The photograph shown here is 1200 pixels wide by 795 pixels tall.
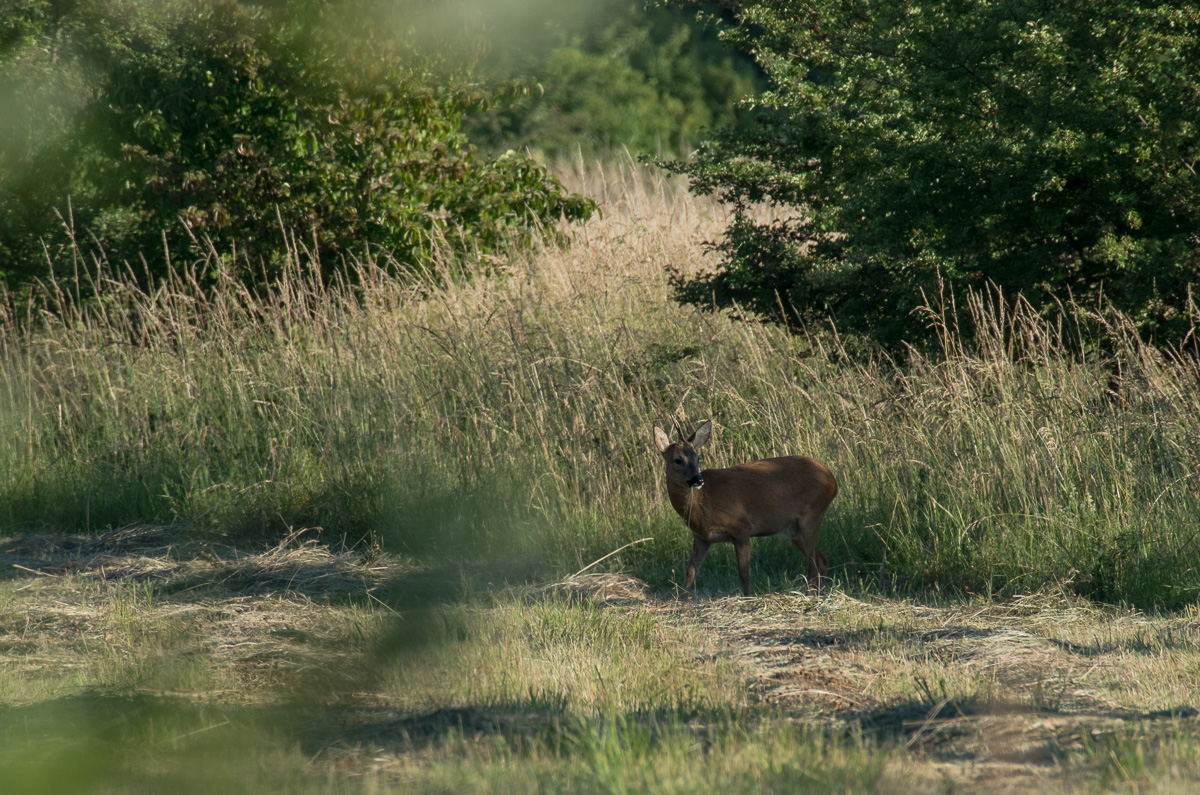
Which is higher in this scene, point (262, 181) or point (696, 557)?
point (262, 181)

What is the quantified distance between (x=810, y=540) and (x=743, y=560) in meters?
0.43

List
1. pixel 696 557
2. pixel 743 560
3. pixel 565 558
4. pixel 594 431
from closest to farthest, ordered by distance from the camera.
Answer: pixel 743 560 < pixel 696 557 < pixel 565 558 < pixel 594 431

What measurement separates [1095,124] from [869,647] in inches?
173

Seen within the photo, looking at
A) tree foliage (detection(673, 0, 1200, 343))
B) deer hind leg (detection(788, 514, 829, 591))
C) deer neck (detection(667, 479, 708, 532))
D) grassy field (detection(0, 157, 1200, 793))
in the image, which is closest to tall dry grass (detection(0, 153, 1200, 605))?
grassy field (detection(0, 157, 1200, 793))

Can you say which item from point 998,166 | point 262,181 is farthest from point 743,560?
point 262,181

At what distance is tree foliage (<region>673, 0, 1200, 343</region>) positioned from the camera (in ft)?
25.2

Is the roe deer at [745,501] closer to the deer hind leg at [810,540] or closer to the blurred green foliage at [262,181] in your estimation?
the deer hind leg at [810,540]

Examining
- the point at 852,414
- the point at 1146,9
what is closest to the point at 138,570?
the point at 852,414

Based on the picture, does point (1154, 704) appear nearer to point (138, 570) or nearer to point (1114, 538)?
point (1114, 538)

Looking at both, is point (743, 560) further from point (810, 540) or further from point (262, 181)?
point (262, 181)

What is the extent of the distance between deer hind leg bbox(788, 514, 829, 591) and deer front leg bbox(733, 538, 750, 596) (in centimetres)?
32

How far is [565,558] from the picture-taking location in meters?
7.08

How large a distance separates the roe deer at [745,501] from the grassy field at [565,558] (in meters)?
0.31

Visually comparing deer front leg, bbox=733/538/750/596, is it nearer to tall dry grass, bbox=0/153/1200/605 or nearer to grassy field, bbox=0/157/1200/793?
grassy field, bbox=0/157/1200/793
